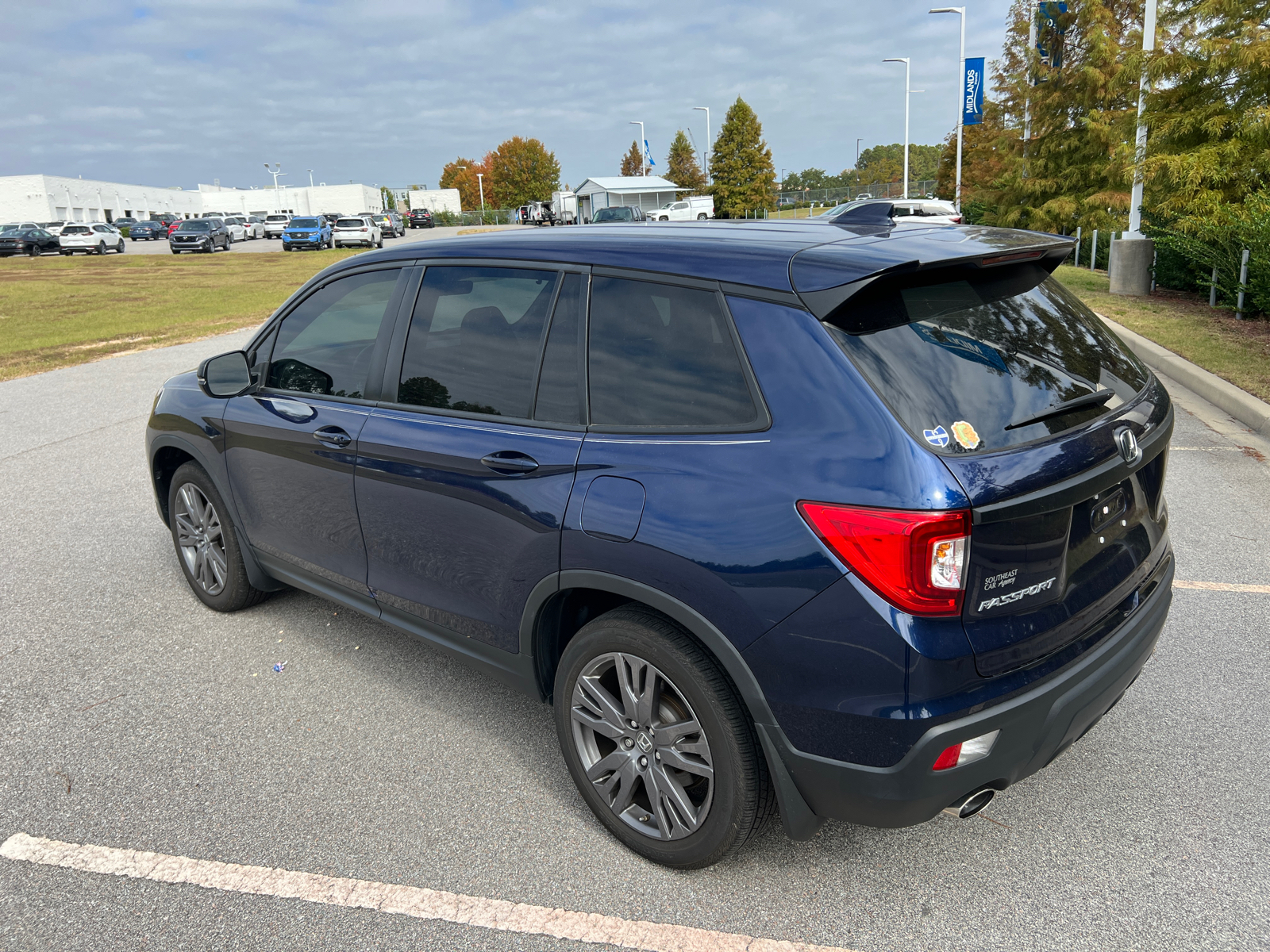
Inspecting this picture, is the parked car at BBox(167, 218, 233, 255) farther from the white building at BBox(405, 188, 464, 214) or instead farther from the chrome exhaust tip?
the white building at BBox(405, 188, 464, 214)

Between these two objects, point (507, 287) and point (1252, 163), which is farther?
point (1252, 163)

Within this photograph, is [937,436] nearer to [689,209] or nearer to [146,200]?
[689,209]

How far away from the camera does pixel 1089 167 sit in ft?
84.0

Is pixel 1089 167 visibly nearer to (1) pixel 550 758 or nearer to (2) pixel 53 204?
(1) pixel 550 758

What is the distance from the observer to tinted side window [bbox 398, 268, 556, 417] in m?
3.04

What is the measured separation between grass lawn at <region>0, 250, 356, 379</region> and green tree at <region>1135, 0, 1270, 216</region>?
55.9 ft

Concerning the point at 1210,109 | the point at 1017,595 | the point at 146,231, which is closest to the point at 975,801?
the point at 1017,595

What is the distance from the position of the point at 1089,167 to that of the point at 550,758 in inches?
1076

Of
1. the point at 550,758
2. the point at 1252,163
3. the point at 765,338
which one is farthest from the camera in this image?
the point at 1252,163

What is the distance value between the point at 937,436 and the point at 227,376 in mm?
3140

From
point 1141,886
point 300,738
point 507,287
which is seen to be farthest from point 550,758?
point 1141,886

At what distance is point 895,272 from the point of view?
2373 millimetres

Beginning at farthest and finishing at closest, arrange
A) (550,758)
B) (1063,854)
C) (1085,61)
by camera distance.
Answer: (1085,61) → (550,758) → (1063,854)

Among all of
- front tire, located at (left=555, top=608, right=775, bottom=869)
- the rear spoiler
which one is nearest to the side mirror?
front tire, located at (left=555, top=608, right=775, bottom=869)
